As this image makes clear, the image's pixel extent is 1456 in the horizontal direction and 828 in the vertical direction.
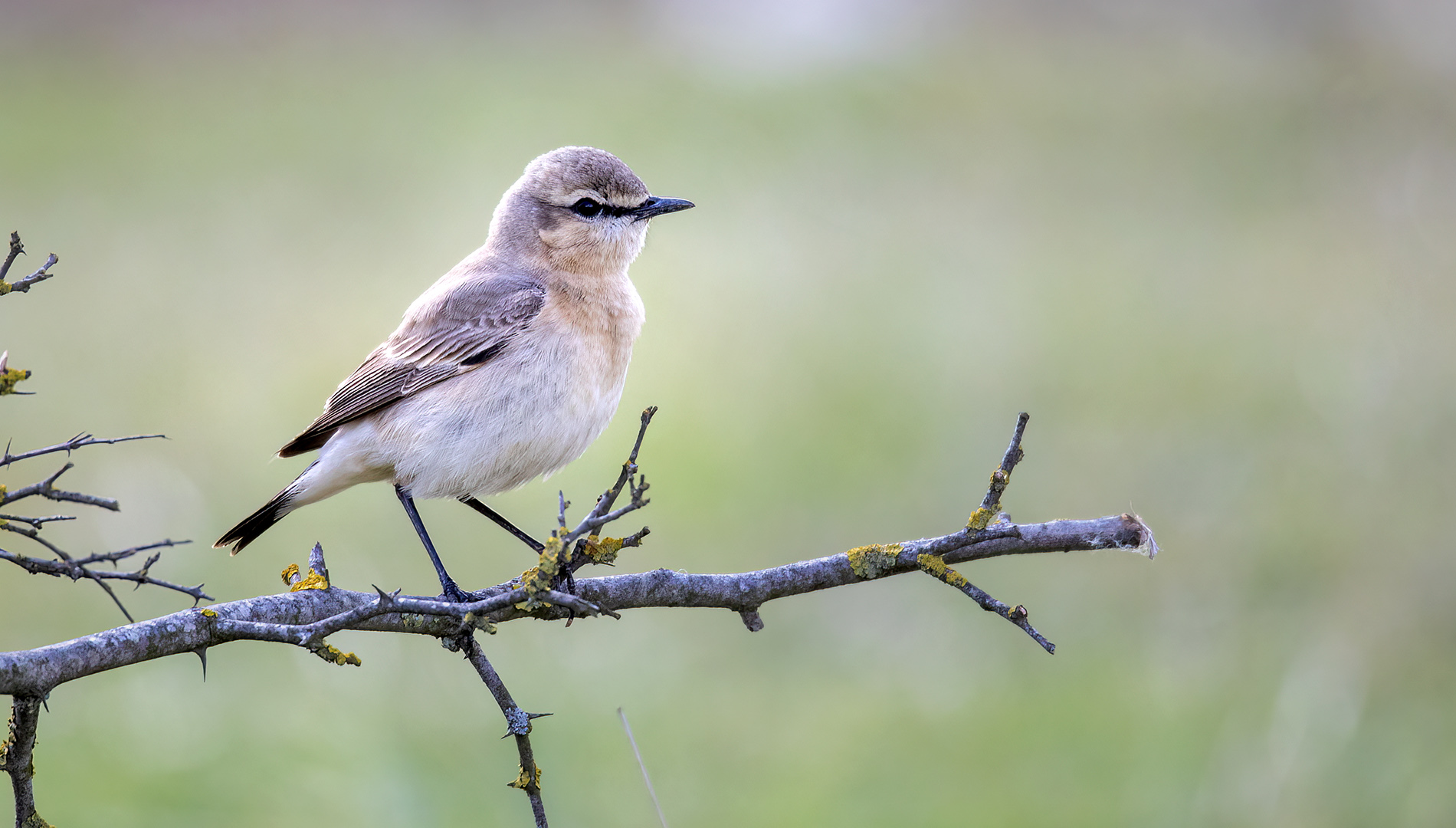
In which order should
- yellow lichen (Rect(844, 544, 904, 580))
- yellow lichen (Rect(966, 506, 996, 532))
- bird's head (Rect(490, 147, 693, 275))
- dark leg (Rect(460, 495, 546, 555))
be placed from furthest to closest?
bird's head (Rect(490, 147, 693, 275)) < dark leg (Rect(460, 495, 546, 555)) < yellow lichen (Rect(844, 544, 904, 580)) < yellow lichen (Rect(966, 506, 996, 532))

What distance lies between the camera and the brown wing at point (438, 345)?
4.72 m

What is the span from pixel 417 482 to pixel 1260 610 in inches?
281

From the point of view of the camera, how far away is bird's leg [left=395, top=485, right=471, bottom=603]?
Answer: 4.40 m


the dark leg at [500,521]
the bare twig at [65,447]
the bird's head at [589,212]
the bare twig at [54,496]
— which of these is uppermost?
the bird's head at [589,212]

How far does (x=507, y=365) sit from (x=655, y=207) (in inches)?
41.7

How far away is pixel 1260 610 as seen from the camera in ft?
30.2

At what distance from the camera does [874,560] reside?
3.56m

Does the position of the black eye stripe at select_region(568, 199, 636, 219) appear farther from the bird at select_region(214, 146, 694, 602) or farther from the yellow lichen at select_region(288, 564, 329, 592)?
the yellow lichen at select_region(288, 564, 329, 592)


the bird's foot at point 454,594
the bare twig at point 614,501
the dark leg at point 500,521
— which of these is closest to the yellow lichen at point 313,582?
the bird's foot at point 454,594

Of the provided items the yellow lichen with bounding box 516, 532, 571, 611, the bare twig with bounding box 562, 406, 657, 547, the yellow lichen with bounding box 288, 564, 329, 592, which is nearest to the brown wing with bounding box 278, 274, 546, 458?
the yellow lichen with bounding box 288, 564, 329, 592

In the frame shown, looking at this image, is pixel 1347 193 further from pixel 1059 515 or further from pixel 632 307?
pixel 632 307

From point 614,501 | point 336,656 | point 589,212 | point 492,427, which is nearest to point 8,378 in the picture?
point 336,656

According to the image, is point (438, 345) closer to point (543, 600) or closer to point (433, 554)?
point (433, 554)

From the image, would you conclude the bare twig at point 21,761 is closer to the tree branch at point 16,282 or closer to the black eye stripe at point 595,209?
the tree branch at point 16,282
